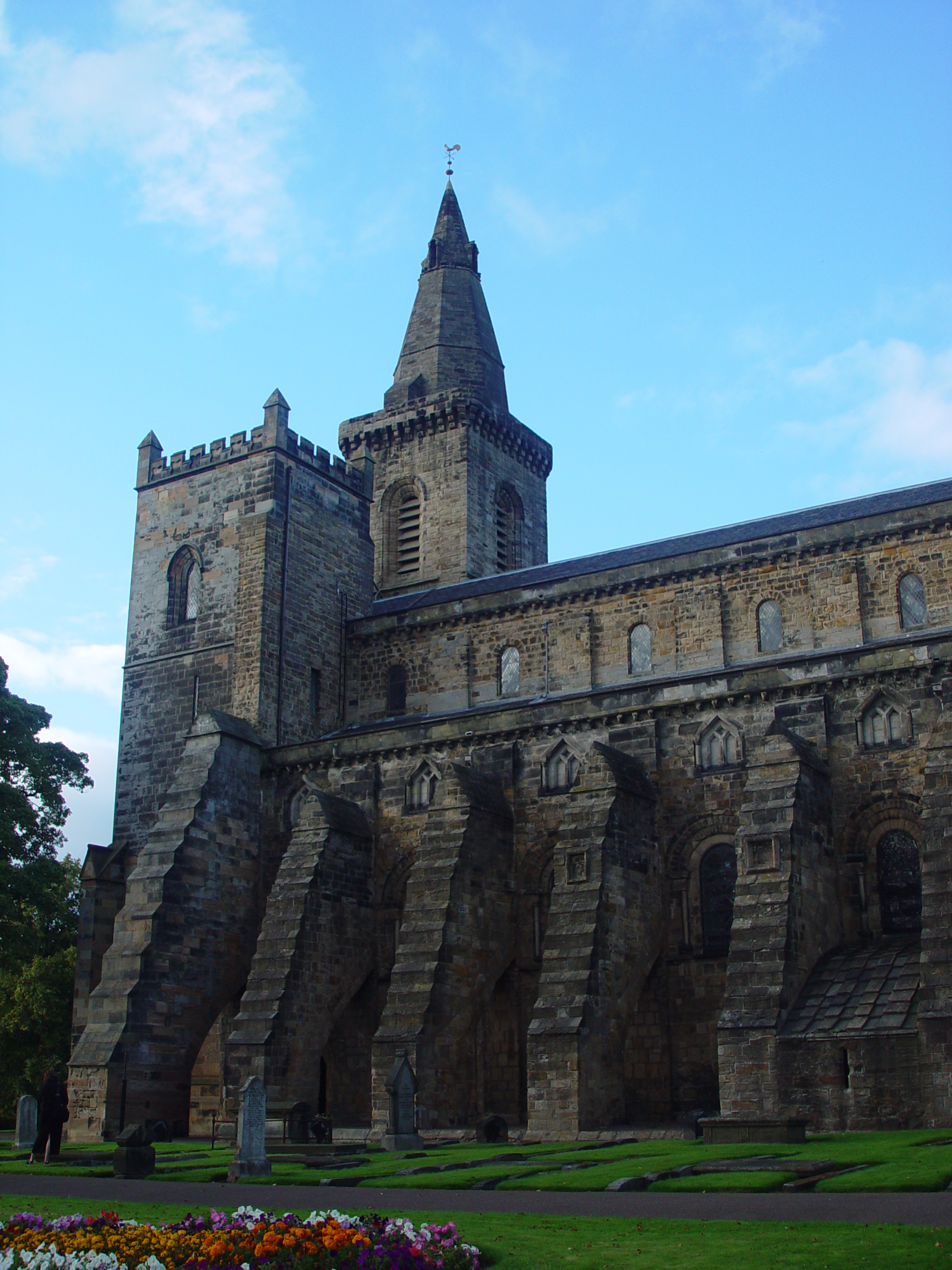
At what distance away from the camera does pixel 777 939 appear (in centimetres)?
2788

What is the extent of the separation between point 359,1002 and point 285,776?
7305mm

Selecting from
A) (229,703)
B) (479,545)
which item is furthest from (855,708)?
(479,545)

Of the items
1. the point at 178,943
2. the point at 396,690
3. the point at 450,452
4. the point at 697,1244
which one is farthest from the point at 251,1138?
the point at 450,452

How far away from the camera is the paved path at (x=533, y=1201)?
14.4 metres

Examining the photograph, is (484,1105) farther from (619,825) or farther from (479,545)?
(479,545)

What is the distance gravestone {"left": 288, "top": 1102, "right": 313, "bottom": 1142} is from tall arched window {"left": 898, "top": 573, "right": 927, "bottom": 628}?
19861 mm

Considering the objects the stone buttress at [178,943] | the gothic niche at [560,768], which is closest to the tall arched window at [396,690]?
the stone buttress at [178,943]

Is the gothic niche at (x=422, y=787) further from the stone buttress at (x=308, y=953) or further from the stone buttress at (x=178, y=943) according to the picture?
the stone buttress at (x=178, y=943)

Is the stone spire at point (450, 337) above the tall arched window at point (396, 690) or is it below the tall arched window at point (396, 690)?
above

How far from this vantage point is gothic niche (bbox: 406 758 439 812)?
3728 centimetres

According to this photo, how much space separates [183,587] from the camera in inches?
1789

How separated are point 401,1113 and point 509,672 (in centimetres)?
1827

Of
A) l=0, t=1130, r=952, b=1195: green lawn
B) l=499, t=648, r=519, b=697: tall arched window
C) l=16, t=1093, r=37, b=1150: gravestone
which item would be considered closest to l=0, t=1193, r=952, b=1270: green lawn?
l=0, t=1130, r=952, b=1195: green lawn

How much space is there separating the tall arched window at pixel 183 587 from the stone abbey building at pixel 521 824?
0.10 m
